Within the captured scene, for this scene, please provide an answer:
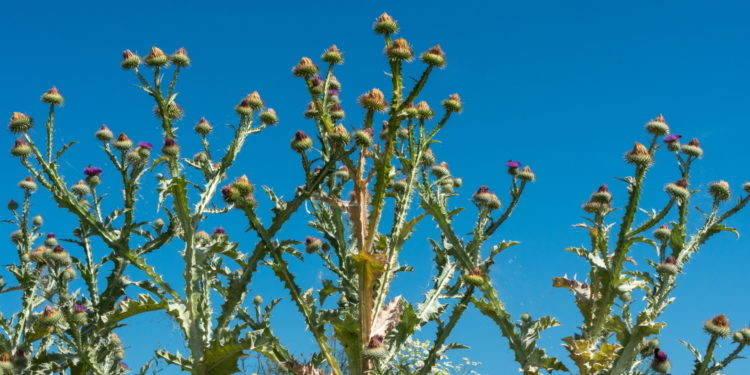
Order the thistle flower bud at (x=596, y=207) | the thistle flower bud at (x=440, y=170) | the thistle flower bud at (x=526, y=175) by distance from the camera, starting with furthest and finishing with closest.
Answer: the thistle flower bud at (x=440, y=170), the thistle flower bud at (x=526, y=175), the thistle flower bud at (x=596, y=207)

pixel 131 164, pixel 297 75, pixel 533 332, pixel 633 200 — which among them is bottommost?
pixel 533 332

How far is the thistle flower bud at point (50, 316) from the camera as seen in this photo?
7.18m

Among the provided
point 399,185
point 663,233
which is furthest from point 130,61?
point 663,233

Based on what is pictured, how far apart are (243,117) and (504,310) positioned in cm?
292

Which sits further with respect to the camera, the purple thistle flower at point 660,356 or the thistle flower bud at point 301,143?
the purple thistle flower at point 660,356

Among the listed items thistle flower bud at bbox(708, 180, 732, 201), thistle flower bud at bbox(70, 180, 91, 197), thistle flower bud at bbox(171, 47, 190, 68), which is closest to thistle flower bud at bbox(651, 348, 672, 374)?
thistle flower bud at bbox(708, 180, 732, 201)

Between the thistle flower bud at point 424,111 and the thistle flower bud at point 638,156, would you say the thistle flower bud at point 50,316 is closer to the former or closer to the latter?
the thistle flower bud at point 424,111

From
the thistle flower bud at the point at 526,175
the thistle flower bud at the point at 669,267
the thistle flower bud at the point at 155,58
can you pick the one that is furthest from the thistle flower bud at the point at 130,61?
the thistle flower bud at the point at 669,267

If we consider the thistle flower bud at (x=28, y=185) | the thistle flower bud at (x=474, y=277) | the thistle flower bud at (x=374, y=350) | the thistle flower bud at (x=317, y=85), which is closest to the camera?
the thistle flower bud at (x=374, y=350)

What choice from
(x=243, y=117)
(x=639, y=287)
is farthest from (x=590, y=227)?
(x=243, y=117)

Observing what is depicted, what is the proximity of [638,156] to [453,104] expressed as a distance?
66.6 inches

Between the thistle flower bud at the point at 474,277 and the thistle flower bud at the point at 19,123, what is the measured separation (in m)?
4.19

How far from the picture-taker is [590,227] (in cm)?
794

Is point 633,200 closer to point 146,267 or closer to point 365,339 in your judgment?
point 365,339
